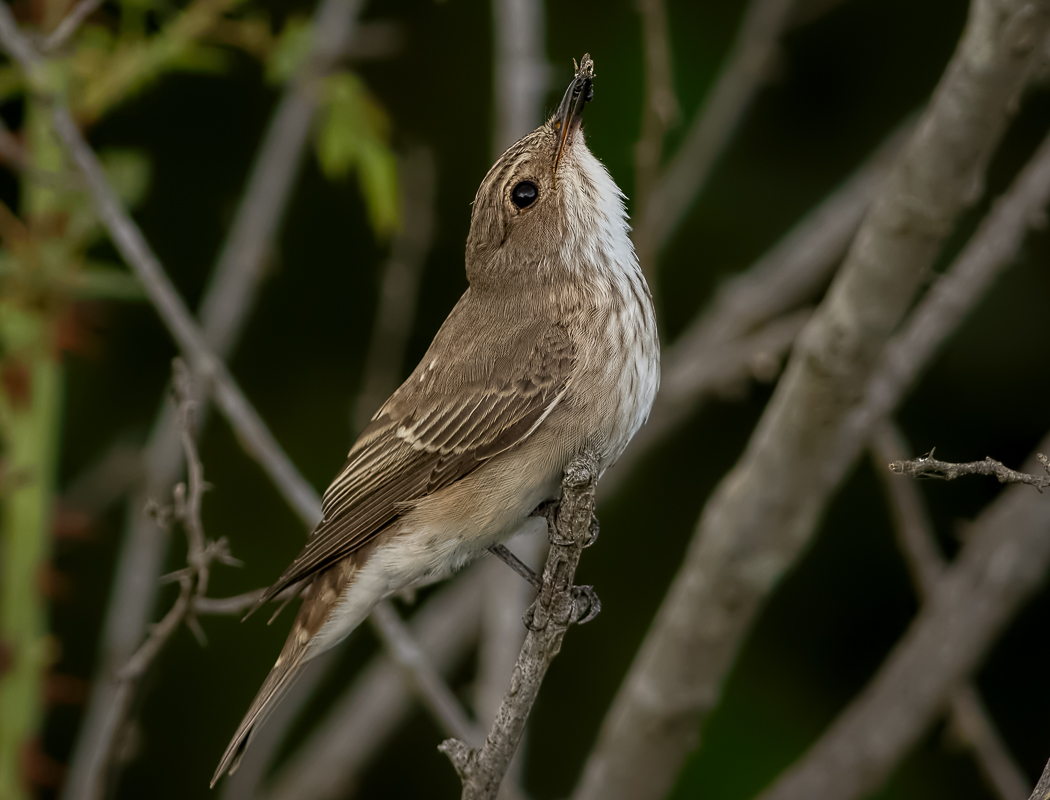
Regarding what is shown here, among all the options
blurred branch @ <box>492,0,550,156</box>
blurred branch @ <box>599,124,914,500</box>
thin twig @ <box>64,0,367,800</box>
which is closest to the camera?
thin twig @ <box>64,0,367,800</box>

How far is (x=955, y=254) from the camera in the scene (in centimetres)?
536

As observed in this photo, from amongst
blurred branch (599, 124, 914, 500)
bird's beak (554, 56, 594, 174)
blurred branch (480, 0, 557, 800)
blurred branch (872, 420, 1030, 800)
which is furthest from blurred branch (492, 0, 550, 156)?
blurred branch (872, 420, 1030, 800)

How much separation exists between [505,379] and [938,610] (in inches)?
85.8

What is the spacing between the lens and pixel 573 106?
9.93ft

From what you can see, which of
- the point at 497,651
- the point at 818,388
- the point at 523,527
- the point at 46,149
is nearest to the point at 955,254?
the point at 818,388

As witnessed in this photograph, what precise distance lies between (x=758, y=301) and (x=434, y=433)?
2.29m

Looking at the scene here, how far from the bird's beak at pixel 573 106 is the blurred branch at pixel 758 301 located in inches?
58.3

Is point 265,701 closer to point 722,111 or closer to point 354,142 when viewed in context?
point 354,142

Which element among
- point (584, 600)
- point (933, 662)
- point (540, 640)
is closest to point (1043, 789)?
point (540, 640)

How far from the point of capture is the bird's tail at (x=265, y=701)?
2730mm

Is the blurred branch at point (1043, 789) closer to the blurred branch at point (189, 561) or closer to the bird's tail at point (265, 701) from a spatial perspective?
the blurred branch at point (189, 561)

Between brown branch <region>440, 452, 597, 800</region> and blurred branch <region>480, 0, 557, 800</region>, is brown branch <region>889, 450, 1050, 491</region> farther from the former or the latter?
blurred branch <region>480, 0, 557, 800</region>

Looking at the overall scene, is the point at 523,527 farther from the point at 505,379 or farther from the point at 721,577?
the point at 721,577

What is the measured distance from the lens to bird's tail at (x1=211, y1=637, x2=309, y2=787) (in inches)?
107
